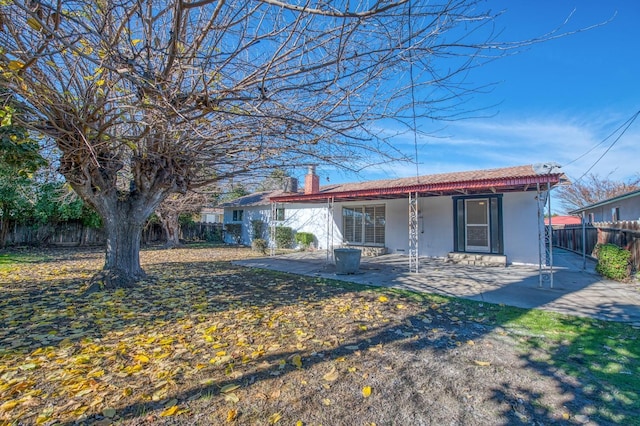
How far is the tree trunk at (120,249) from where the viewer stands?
6.32 m

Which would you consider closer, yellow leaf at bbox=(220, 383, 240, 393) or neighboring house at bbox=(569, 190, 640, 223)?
yellow leaf at bbox=(220, 383, 240, 393)

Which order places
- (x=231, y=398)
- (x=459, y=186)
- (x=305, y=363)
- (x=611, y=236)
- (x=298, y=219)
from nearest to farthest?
(x=231, y=398) < (x=305, y=363) < (x=459, y=186) < (x=611, y=236) < (x=298, y=219)

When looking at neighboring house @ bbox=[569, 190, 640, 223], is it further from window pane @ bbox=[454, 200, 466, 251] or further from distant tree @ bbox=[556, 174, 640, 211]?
distant tree @ bbox=[556, 174, 640, 211]

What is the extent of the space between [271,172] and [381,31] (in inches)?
154

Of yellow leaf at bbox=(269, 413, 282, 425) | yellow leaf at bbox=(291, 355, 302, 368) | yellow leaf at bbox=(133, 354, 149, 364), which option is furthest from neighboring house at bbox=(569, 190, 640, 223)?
yellow leaf at bbox=(133, 354, 149, 364)

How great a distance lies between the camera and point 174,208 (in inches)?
620

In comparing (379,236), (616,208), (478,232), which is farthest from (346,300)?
(616,208)

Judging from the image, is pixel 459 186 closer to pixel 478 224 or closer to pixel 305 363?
pixel 478 224

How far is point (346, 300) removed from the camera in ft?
18.9

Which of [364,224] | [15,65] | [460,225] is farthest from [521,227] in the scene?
[15,65]

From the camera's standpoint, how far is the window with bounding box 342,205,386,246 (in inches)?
552

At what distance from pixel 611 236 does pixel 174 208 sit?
18663 millimetres

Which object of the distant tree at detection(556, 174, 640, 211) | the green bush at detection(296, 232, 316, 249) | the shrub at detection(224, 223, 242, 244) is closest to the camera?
the green bush at detection(296, 232, 316, 249)

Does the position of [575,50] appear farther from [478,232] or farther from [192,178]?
[478,232]
